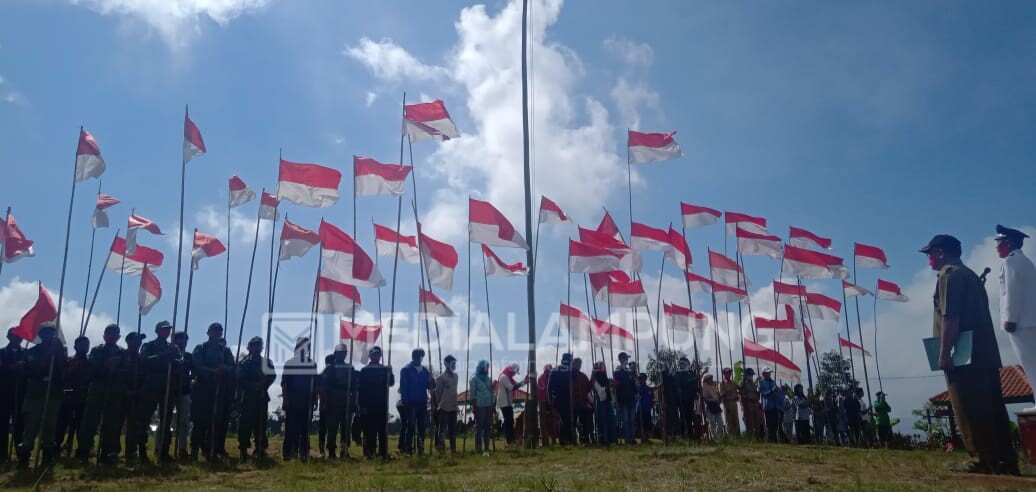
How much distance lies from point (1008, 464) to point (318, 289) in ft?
37.8

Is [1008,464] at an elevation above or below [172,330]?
below

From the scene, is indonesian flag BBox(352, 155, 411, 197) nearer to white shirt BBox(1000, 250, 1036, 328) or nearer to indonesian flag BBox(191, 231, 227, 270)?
indonesian flag BBox(191, 231, 227, 270)

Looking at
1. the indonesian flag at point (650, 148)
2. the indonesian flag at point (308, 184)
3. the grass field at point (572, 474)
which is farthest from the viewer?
the indonesian flag at point (650, 148)

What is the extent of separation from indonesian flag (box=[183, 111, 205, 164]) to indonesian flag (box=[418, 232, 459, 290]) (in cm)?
476

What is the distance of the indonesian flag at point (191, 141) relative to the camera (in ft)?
45.0

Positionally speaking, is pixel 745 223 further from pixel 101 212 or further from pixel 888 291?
pixel 101 212

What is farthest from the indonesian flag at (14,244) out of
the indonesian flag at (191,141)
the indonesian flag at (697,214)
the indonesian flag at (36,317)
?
the indonesian flag at (697,214)

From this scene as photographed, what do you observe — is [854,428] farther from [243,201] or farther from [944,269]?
[243,201]

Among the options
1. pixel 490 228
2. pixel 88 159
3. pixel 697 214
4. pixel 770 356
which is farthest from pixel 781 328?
pixel 88 159

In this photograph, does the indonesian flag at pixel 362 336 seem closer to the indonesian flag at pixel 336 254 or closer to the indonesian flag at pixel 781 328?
the indonesian flag at pixel 336 254

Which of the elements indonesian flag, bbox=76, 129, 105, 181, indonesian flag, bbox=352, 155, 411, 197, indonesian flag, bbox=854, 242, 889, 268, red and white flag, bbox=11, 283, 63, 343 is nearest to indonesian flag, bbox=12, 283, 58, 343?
red and white flag, bbox=11, 283, 63, 343

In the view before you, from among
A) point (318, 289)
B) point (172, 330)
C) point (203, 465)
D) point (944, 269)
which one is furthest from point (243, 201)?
point (944, 269)

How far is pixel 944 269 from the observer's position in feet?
25.0

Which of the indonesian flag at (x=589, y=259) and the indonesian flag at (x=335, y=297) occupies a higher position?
the indonesian flag at (x=589, y=259)
